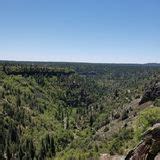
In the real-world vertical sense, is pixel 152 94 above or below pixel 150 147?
below

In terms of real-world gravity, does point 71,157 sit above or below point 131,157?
below

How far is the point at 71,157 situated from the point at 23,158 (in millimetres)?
64346

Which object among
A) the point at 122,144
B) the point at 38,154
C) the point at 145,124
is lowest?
the point at 38,154

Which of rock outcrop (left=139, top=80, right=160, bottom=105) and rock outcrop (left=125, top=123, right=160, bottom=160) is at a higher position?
rock outcrop (left=125, top=123, right=160, bottom=160)

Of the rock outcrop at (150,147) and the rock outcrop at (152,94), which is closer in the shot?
the rock outcrop at (150,147)

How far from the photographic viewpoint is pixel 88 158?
122 m

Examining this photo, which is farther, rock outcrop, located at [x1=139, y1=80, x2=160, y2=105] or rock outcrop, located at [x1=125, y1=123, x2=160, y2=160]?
rock outcrop, located at [x1=139, y1=80, x2=160, y2=105]

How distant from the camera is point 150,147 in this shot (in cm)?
4250

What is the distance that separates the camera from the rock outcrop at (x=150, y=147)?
138 ft

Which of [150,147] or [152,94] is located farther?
[152,94]

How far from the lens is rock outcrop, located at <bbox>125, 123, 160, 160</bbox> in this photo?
41.9 meters

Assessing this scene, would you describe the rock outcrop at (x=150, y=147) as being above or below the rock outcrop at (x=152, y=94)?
above

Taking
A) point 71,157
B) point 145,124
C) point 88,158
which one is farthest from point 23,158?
point 145,124

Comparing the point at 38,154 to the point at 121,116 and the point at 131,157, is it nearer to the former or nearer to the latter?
the point at 121,116
